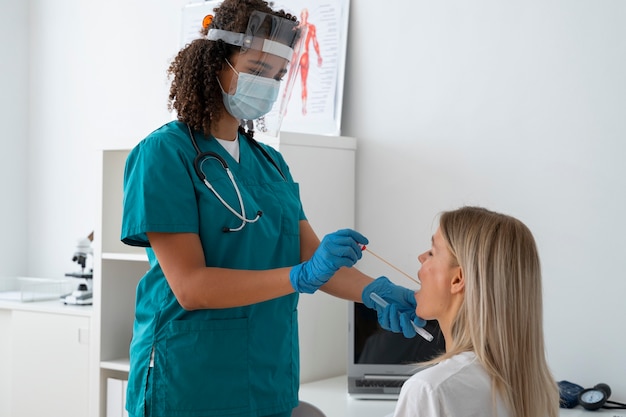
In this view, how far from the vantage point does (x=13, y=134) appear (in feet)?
11.8

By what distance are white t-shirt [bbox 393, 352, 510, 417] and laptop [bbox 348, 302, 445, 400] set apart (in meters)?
1.04

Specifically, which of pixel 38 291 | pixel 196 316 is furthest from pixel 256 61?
pixel 38 291

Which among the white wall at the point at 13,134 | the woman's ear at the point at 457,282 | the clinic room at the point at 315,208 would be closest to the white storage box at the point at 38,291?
the clinic room at the point at 315,208

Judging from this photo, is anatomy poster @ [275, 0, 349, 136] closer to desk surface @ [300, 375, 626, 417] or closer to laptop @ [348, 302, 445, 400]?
laptop @ [348, 302, 445, 400]

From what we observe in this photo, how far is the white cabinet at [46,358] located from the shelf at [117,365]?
0.34ft

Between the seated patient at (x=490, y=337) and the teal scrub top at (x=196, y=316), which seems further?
the teal scrub top at (x=196, y=316)

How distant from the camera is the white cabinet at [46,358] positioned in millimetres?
2709

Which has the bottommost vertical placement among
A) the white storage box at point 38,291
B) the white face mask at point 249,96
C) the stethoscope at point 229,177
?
the white storage box at point 38,291

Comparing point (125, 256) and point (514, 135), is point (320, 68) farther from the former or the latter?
point (125, 256)

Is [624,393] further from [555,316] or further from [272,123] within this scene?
[272,123]

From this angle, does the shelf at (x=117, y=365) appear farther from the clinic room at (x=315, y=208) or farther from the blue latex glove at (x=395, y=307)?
the blue latex glove at (x=395, y=307)

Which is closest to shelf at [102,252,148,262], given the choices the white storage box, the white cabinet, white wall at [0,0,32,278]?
the white cabinet

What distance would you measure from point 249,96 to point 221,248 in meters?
0.33

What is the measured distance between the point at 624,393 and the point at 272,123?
1.23 metres
